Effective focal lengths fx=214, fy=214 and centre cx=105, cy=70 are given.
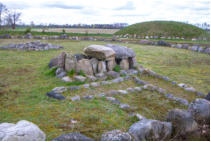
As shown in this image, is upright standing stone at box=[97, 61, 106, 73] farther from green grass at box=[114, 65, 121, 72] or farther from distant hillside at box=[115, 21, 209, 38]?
distant hillside at box=[115, 21, 209, 38]

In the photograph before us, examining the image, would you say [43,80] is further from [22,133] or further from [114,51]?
[22,133]

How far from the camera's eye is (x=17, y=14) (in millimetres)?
47719

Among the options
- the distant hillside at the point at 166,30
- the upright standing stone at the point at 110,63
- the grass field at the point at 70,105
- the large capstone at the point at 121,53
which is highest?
the distant hillside at the point at 166,30

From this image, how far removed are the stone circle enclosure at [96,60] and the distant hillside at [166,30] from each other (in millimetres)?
23435

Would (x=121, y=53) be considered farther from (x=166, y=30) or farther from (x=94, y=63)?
(x=166, y=30)

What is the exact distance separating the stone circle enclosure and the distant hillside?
76.9ft

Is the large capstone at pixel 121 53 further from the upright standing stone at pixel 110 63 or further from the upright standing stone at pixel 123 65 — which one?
the upright standing stone at pixel 110 63

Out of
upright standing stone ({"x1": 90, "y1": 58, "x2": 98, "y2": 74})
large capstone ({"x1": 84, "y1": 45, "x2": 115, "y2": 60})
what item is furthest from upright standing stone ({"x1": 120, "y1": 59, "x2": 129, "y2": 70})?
upright standing stone ({"x1": 90, "y1": 58, "x2": 98, "y2": 74})

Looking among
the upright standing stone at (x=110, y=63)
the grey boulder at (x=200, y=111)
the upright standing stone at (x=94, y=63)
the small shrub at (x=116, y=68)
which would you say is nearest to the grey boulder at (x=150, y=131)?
the grey boulder at (x=200, y=111)

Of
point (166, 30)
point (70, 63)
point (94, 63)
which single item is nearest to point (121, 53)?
point (94, 63)

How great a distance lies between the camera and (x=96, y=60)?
931 centimetres

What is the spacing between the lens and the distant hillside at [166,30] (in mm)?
31594

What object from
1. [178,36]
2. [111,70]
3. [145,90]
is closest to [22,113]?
[145,90]

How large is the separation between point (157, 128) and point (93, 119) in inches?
63.2
